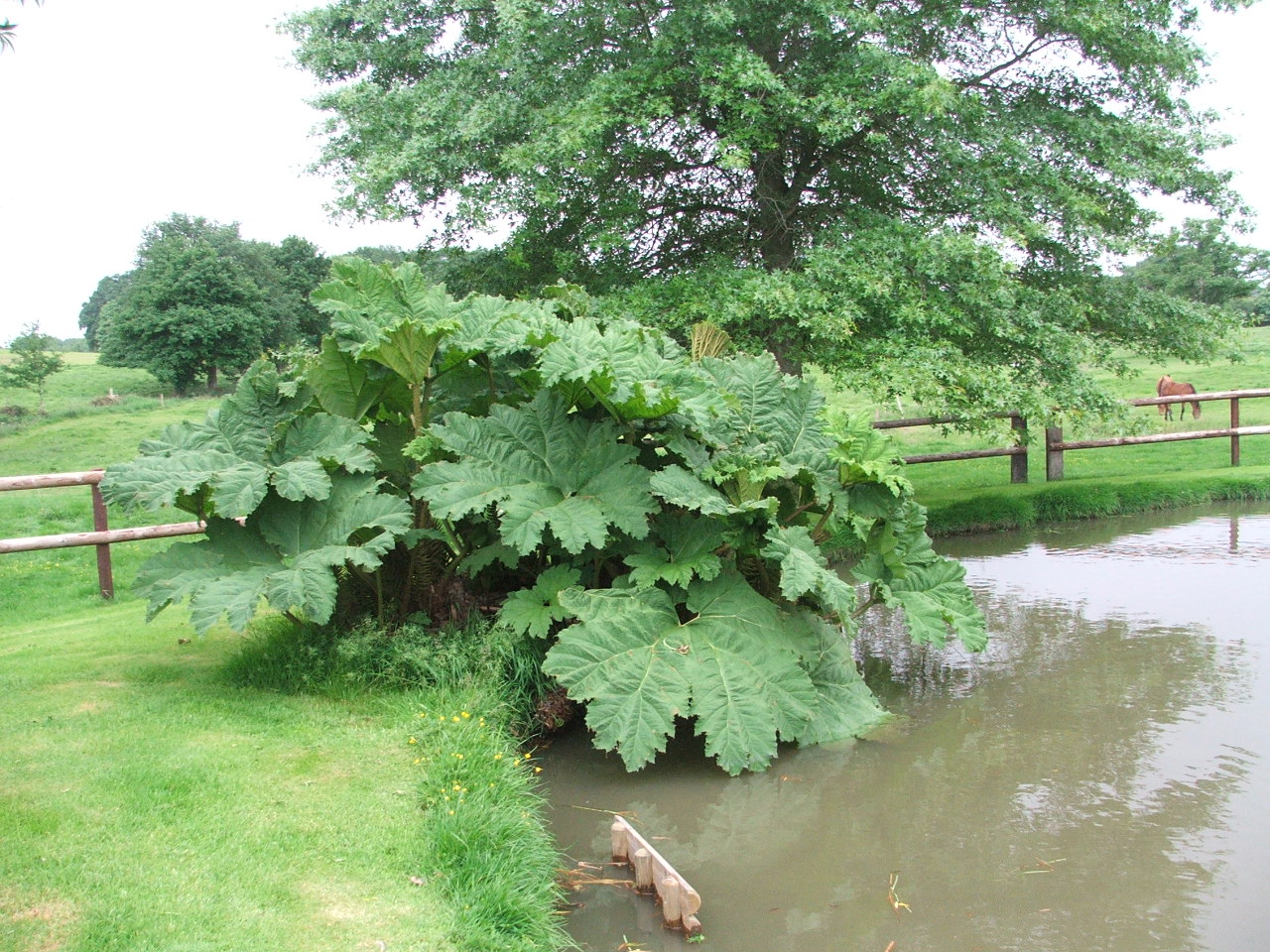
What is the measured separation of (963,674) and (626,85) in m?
5.59

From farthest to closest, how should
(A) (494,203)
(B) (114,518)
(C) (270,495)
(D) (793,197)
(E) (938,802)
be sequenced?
(B) (114,518) → (D) (793,197) → (A) (494,203) → (C) (270,495) → (E) (938,802)

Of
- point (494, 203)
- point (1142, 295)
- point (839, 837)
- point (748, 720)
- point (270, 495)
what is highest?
point (494, 203)

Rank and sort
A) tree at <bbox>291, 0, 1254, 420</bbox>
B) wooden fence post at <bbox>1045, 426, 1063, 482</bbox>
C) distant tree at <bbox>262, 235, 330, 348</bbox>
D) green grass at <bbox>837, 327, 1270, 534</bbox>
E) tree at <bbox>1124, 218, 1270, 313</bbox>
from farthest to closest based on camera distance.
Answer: distant tree at <bbox>262, 235, 330, 348</bbox>, tree at <bbox>1124, 218, 1270, 313</bbox>, wooden fence post at <bbox>1045, 426, 1063, 482</bbox>, green grass at <bbox>837, 327, 1270, 534</bbox>, tree at <bbox>291, 0, 1254, 420</bbox>

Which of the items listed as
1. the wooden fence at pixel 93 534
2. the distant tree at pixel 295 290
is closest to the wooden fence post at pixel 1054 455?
the wooden fence at pixel 93 534

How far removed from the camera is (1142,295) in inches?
368

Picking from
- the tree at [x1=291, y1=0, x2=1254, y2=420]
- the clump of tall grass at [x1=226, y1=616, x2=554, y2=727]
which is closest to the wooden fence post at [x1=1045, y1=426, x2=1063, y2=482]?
the tree at [x1=291, y1=0, x2=1254, y2=420]

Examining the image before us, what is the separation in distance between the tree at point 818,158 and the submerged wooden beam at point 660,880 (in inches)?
202

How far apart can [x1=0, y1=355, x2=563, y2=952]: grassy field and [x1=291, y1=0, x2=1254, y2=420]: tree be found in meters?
4.70

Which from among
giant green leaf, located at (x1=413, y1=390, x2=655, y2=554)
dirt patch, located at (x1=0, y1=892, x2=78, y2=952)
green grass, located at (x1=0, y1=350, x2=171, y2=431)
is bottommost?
dirt patch, located at (x1=0, y1=892, x2=78, y2=952)

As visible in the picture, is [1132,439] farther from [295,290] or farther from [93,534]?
[295,290]

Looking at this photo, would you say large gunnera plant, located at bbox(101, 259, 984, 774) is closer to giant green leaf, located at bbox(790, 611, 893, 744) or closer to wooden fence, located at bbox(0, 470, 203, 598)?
giant green leaf, located at bbox(790, 611, 893, 744)

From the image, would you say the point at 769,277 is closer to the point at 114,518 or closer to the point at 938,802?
the point at 938,802

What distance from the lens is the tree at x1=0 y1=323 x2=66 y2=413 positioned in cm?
2017

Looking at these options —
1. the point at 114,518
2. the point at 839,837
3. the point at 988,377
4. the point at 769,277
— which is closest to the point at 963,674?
the point at 839,837
